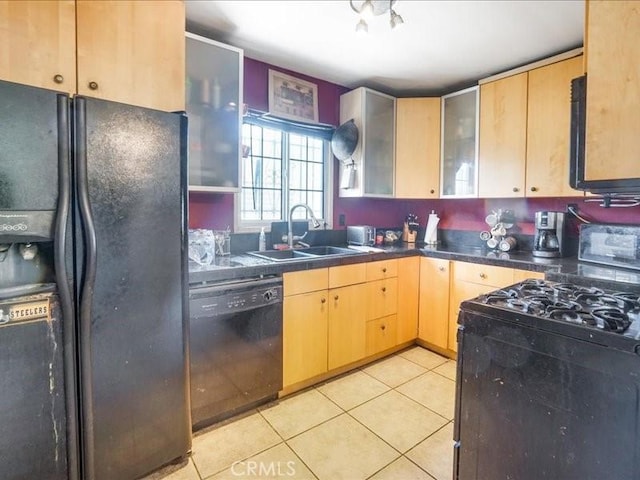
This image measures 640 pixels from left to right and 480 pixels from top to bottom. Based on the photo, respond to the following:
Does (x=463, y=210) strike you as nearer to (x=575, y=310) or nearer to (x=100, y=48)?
(x=575, y=310)

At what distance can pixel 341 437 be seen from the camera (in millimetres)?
1902

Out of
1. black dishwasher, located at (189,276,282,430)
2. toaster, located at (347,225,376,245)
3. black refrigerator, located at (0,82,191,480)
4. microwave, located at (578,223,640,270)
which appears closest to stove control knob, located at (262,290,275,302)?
black dishwasher, located at (189,276,282,430)

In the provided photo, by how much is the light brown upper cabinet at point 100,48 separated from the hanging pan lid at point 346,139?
1508 millimetres

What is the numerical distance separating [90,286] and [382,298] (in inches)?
77.8

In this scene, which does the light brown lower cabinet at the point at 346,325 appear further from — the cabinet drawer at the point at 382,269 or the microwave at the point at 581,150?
the microwave at the point at 581,150

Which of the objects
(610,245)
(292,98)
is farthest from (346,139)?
(610,245)

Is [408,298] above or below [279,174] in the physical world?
below

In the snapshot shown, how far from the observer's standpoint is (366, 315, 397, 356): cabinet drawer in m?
2.68

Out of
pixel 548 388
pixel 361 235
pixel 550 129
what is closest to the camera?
pixel 548 388

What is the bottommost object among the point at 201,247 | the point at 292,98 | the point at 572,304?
the point at 572,304

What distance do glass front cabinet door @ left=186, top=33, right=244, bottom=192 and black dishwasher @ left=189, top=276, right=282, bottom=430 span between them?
0.71m

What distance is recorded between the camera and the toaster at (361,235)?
3131 mm

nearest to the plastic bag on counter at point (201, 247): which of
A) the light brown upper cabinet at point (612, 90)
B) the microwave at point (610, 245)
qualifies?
the light brown upper cabinet at point (612, 90)

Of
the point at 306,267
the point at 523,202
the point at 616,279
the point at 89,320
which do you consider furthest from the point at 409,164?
the point at 89,320
